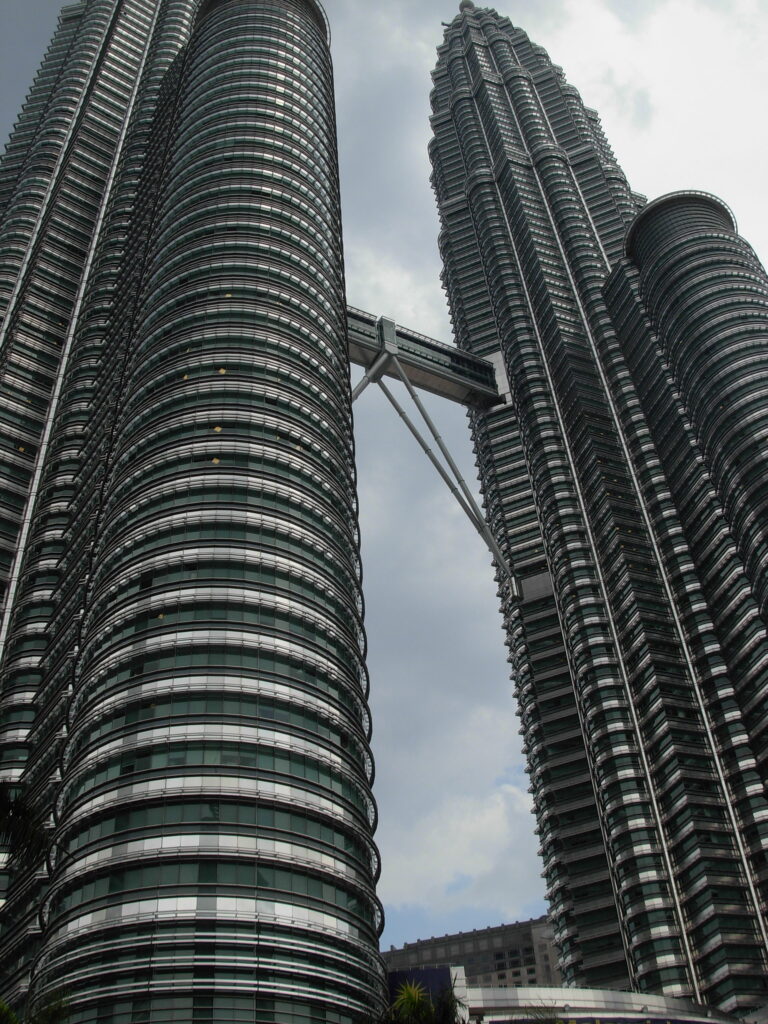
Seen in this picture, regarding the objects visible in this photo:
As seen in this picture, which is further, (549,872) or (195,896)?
(549,872)

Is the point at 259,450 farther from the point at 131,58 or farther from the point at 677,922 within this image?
the point at 131,58

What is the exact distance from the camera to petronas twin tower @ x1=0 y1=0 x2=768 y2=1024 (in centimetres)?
5841

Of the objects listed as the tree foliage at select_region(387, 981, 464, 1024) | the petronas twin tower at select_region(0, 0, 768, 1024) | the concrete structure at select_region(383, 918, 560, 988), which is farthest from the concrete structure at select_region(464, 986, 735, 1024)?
the concrete structure at select_region(383, 918, 560, 988)

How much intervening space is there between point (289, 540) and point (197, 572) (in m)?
7.45

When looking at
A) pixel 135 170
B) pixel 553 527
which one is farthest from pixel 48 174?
pixel 553 527

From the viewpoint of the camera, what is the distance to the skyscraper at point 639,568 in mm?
100750

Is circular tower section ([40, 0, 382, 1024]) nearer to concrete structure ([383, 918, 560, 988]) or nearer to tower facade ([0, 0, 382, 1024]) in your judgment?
tower facade ([0, 0, 382, 1024])

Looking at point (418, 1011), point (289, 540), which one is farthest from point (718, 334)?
point (418, 1011)

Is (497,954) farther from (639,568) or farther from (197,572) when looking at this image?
(197,572)

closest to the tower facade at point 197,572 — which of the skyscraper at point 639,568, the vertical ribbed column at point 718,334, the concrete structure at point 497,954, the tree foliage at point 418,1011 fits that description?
the tree foliage at point 418,1011

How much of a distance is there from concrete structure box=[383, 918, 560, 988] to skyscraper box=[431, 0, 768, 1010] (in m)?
51.9

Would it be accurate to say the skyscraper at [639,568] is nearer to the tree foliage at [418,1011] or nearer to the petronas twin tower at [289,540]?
the petronas twin tower at [289,540]

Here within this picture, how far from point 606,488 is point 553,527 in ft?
27.6

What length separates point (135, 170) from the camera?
15012 cm
